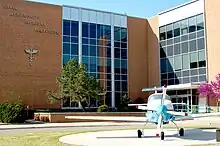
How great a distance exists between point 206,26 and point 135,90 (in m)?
14.8

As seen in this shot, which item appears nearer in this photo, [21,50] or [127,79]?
[21,50]

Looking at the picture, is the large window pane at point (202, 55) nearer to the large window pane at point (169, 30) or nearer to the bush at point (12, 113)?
the large window pane at point (169, 30)

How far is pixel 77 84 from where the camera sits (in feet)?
129

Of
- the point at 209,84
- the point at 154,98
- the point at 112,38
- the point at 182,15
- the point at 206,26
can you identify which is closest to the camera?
the point at 154,98

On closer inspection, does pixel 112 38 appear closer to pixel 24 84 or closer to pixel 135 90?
pixel 135 90

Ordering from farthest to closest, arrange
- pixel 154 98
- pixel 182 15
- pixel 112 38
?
1. pixel 112 38
2. pixel 182 15
3. pixel 154 98

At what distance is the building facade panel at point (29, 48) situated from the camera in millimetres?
42844

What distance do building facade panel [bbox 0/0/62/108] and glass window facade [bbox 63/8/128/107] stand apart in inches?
74.2

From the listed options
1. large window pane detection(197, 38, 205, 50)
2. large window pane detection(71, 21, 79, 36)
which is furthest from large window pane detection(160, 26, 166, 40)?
large window pane detection(71, 21, 79, 36)

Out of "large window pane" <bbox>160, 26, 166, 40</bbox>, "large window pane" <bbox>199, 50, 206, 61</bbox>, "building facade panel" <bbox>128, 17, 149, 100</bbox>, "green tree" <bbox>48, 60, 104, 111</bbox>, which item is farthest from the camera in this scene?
"building facade panel" <bbox>128, 17, 149, 100</bbox>

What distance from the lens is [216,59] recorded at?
4247cm

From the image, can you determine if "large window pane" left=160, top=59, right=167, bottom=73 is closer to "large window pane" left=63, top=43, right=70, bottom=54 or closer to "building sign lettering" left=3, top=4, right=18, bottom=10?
"large window pane" left=63, top=43, right=70, bottom=54

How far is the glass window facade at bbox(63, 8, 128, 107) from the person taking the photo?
47875mm

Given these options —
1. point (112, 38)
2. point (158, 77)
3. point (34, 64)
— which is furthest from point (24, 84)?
point (158, 77)
